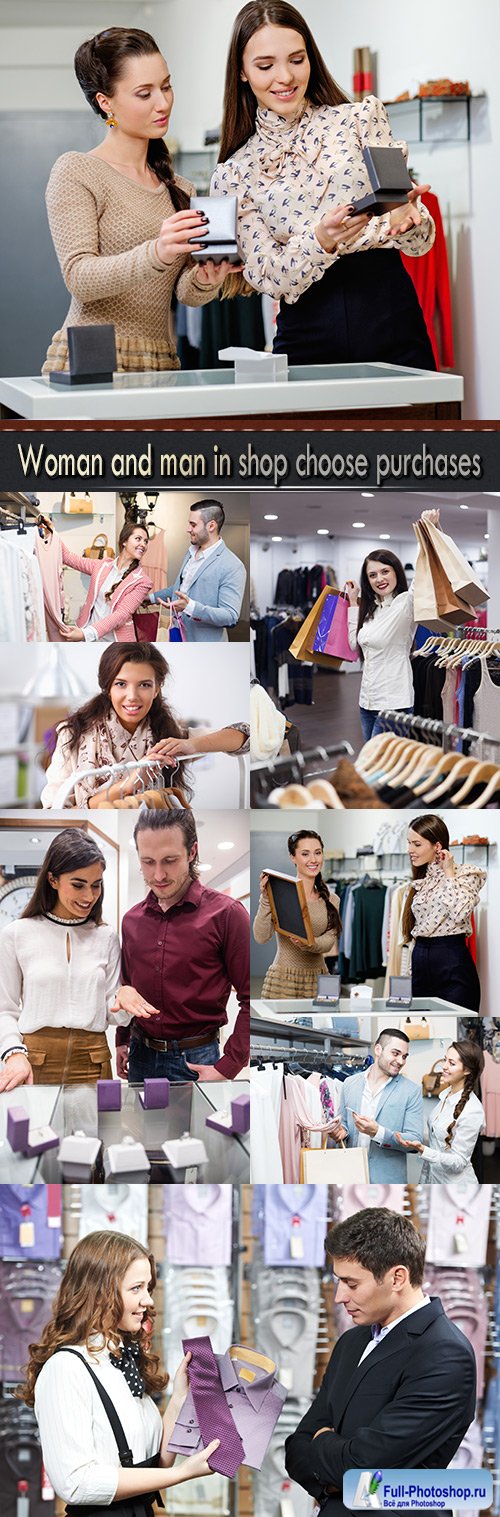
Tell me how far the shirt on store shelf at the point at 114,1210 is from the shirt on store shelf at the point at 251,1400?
0.35 metres

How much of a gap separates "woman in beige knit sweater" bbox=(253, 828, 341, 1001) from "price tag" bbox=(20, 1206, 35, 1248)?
2.37 ft

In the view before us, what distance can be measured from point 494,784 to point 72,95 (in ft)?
12.3

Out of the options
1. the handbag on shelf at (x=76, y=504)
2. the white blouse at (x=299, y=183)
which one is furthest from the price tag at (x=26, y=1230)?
the white blouse at (x=299, y=183)

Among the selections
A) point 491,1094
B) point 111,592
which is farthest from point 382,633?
point 491,1094

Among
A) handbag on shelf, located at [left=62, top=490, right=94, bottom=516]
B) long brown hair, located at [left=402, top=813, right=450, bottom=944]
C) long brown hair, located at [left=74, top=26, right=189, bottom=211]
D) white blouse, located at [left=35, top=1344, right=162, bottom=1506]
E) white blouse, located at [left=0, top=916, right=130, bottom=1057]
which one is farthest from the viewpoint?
long brown hair, located at [left=74, top=26, right=189, bottom=211]

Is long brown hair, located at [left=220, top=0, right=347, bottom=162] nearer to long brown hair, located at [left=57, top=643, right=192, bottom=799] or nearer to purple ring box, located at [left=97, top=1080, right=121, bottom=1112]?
long brown hair, located at [left=57, top=643, right=192, bottom=799]

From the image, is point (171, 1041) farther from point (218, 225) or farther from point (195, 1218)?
point (218, 225)

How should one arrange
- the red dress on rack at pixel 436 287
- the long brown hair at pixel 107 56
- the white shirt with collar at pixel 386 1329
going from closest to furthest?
1. the white shirt with collar at pixel 386 1329
2. the long brown hair at pixel 107 56
3. the red dress on rack at pixel 436 287

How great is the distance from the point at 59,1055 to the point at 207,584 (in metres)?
1.12

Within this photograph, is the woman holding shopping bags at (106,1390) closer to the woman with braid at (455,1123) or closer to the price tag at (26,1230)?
the price tag at (26,1230)

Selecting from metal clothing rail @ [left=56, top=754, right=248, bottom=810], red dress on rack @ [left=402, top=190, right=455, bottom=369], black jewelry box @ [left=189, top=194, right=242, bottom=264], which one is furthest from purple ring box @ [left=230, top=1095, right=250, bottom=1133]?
red dress on rack @ [left=402, top=190, right=455, bottom=369]

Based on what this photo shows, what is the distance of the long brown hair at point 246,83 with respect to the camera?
3.86 metres

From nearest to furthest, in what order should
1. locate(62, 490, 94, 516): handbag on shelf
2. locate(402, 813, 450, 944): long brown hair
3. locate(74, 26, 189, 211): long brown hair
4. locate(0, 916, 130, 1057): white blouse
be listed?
locate(62, 490, 94, 516): handbag on shelf < locate(0, 916, 130, 1057): white blouse < locate(402, 813, 450, 944): long brown hair < locate(74, 26, 189, 211): long brown hair

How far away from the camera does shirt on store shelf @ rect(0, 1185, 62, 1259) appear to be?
3.66 metres
